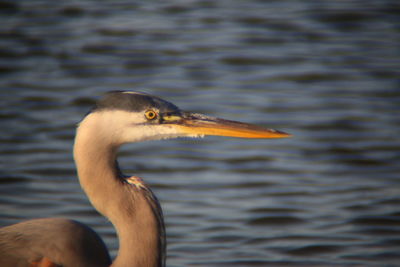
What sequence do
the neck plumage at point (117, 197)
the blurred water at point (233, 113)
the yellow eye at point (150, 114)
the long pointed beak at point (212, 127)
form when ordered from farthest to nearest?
1. the blurred water at point (233, 113)
2. the long pointed beak at point (212, 127)
3. the yellow eye at point (150, 114)
4. the neck plumage at point (117, 197)

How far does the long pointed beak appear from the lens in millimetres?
4195

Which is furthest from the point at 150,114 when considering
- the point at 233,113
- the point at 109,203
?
the point at 233,113

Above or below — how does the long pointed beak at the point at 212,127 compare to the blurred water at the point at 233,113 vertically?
above

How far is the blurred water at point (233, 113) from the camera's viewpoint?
19.6ft

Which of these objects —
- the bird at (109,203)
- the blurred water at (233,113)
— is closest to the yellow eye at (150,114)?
the bird at (109,203)

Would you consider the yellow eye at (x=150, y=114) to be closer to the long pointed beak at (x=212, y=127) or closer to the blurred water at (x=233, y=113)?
the long pointed beak at (x=212, y=127)

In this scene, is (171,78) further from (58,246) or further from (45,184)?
(58,246)

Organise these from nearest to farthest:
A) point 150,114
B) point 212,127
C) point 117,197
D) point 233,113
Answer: point 117,197
point 150,114
point 212,127
point 233,113

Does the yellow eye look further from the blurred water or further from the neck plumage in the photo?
the blurred water

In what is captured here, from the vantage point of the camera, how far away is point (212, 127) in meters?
4.28

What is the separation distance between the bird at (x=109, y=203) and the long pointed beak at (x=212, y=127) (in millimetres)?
99

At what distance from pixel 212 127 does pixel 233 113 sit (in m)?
3.95

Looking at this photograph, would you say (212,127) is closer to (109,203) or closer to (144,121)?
(144,121)

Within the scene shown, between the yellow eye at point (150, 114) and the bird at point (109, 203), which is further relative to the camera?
the yellow eye at point (150, 114)
